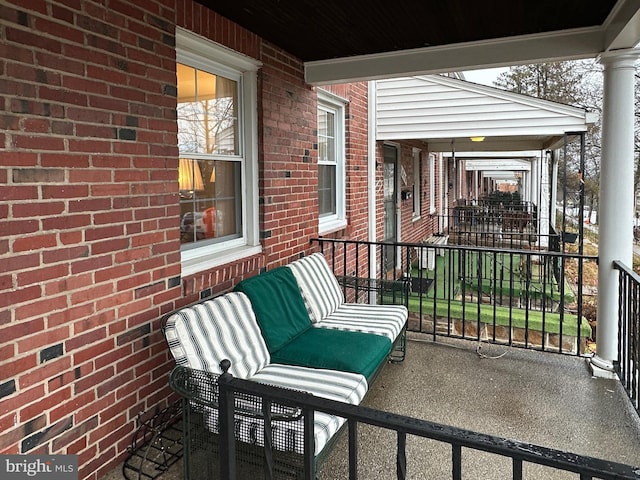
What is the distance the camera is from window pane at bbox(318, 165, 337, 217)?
18.0 ft

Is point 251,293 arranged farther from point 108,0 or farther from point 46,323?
point 108,0

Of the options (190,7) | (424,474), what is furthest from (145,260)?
(424,474)

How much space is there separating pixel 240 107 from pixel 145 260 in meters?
1.65

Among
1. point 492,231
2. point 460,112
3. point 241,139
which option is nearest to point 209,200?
point 241,139

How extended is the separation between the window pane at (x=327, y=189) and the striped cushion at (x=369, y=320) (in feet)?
6.07

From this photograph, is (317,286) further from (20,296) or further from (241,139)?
A: (20,296)

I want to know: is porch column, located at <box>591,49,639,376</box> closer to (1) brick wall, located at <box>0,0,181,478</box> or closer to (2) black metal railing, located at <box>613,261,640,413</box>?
(2) black metal railing, located at <box>613,261,640,413</box>

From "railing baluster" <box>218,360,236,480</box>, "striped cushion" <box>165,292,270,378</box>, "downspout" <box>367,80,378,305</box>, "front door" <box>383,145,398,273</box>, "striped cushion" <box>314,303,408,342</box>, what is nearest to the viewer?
"railing baluster" <box>218,360,236,480</box>

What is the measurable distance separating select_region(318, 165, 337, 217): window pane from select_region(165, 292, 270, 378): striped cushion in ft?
9.03

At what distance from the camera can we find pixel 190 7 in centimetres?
292

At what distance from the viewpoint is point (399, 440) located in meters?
1.25

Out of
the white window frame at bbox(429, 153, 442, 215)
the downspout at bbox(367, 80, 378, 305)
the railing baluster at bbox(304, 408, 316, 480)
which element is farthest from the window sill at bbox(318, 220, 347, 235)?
the white window frame at bbox(429, 153, 442, 215)

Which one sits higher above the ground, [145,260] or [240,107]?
[240,107]

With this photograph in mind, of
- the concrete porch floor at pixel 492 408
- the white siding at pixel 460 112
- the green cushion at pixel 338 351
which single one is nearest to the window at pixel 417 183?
the white siding at pixel 460 112
